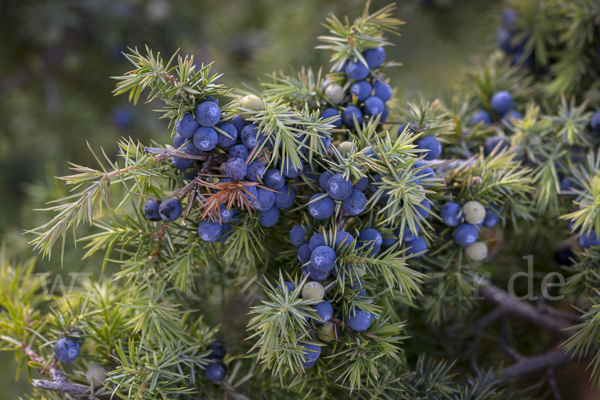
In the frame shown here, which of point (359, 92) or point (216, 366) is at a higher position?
point (359, 92)

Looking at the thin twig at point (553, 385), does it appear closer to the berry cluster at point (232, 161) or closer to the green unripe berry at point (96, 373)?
the berry cluster at point (232, 161)

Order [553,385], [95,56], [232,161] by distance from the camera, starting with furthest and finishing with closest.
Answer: [95,56], [553,385], [232,161]

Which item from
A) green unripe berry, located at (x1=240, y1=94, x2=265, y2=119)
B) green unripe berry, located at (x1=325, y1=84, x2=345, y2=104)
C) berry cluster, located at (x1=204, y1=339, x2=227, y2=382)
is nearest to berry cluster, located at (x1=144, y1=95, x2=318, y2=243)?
green unripe berry, located at (x1=240, y1=94, x2=265, y2=119)

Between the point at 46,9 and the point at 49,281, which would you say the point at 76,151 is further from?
the point at 49,281

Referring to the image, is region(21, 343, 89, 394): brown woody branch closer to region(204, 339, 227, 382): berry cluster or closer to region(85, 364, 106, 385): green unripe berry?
region(85, 364, 106, 385): green unripe berry

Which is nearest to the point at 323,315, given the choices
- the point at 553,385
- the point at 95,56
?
the point at 553,385

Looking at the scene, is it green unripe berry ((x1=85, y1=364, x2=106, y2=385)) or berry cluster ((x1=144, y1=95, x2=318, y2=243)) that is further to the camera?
green unripe berry ((x1=85, y1=364, x2=106, y2=385))

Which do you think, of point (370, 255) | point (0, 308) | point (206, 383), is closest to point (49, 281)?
point (0, 308)

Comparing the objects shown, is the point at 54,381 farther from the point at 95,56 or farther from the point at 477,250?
the point at 95,56
